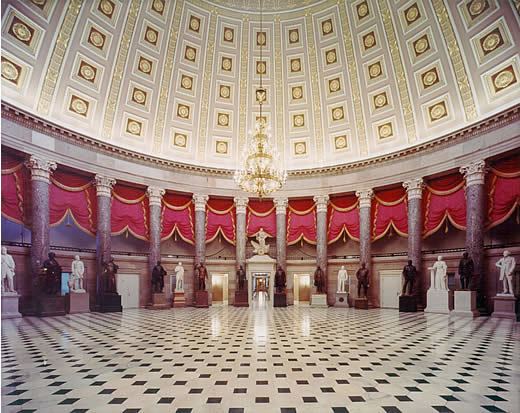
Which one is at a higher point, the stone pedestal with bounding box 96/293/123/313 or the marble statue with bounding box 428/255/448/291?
the marble statue with bounding box 428/255/448/291

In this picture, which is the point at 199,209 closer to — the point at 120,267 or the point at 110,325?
the point at 120,267

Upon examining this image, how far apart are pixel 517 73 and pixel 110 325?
17.5m

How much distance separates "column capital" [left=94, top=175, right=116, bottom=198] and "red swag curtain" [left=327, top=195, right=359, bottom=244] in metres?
11.8

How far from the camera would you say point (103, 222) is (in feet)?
56.2

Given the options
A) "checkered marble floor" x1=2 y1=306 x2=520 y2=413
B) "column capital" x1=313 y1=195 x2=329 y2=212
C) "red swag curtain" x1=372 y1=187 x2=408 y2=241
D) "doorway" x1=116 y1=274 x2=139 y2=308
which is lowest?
"checkered marble floor" x1=2 y1=306 x2=520 y2=413

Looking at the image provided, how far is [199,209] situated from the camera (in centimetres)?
2075

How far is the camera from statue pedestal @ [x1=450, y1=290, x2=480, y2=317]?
1411 centimetres

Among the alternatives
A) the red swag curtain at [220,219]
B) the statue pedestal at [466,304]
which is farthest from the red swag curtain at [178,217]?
the statue pedestal at [466,304]

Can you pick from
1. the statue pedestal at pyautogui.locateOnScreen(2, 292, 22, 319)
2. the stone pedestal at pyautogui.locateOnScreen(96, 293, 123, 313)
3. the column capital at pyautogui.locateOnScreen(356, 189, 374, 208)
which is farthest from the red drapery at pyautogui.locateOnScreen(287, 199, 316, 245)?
the statue pedestal at pyautogui.locateOnScreen(2, 292, 22, 319)

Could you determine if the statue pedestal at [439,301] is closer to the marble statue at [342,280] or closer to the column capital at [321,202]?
the marble statue at [342,280]

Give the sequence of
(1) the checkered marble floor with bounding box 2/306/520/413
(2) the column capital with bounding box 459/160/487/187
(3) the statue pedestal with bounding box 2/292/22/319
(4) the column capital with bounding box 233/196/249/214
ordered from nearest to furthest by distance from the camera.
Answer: (1) the checkered marble floor with bounding box 2/306/520/413
(3) the statue pedestal with bounding box 2/292/22/319
(2) the column capital with bounding box 459/160/487/187
(4) the column capital with bounding box 233/196/249/214

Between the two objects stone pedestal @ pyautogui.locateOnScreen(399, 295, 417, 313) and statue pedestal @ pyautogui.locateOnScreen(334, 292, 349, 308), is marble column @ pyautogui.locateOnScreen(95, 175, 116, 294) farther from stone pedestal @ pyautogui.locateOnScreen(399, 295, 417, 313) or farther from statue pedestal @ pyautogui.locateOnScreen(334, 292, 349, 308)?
stone pedestal @ pyautogui.locateOnScreen(399, 295, 417, 313)

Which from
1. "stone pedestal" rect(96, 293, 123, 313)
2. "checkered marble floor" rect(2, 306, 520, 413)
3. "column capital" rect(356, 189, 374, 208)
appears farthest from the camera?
"column capital" rect(356, 189, 374, 208)

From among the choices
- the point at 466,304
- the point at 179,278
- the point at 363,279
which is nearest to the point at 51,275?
the point at 179,278
